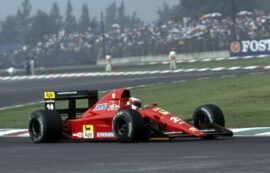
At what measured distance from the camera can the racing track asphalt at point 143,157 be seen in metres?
11.0

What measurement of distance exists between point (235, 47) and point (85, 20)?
43.0m

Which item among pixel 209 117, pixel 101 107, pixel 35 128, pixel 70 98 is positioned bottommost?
pixel 35 128

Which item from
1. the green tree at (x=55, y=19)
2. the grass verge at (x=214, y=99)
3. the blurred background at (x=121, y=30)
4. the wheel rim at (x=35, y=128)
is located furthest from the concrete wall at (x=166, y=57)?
the wheel rim at (x=35, y=128)

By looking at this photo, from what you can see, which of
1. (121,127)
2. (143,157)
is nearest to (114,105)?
(121,127)

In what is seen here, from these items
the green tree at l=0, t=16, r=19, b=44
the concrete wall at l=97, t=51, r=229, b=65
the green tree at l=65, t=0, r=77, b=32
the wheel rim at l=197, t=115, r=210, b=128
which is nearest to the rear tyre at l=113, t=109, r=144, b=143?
the wheel rim at l=197, t=115, r=210, b=128

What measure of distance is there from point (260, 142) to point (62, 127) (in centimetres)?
379

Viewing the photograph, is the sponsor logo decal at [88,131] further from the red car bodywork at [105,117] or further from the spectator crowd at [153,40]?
the spectator crowd at [153,40]

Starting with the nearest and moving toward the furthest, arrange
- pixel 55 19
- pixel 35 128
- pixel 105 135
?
pixel 105 135 < pixel 35 128 < pixel 55 19

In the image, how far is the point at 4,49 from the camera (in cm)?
10362

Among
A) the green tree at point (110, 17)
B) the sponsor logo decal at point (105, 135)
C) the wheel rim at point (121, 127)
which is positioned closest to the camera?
the wheel rim at point (121, 127)

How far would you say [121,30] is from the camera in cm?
9412

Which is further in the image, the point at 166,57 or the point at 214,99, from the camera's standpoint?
the point at 166,57

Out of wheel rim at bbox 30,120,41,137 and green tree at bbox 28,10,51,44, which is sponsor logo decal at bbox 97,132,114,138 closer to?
wheel rim at bbox 30,120,41,137

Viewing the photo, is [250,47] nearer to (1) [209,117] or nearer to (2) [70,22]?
A: (2) [70,22]
